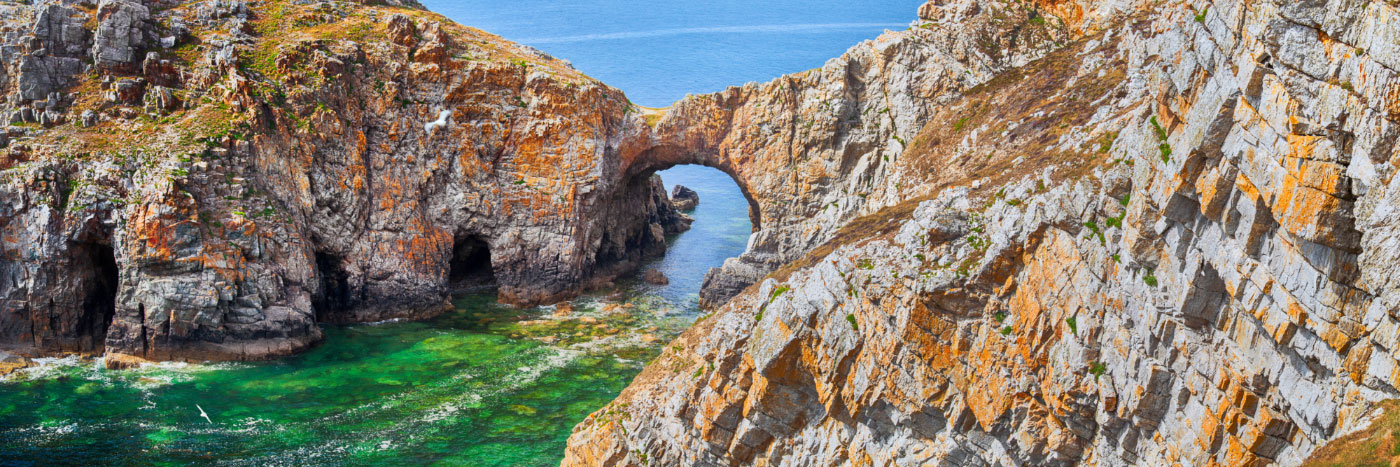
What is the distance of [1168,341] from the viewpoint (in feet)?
49.4

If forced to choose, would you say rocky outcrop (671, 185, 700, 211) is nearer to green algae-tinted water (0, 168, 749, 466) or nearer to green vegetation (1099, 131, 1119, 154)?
green algae-tinted water (0, 168, 749, 466)

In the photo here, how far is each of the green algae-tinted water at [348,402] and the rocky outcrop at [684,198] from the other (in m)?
43.6

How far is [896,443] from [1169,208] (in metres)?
8.37

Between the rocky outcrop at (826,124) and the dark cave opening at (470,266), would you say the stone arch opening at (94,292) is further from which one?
the rocky outcrop at (826,124)

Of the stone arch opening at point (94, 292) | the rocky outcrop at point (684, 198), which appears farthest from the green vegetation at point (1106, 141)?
the rocky outcrop at point (684, 198)

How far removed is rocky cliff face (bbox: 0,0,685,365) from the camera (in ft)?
132

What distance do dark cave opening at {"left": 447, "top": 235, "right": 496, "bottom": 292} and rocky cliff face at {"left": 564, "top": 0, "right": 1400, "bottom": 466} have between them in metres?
27.6

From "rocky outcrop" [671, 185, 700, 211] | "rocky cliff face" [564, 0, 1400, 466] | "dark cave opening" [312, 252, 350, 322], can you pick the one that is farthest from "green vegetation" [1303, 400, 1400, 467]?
"rocky outcrop" [671, 185, 700, 211]

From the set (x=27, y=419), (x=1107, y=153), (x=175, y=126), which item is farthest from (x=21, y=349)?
(x=1107, y=153)

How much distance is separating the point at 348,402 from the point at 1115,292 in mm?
29684

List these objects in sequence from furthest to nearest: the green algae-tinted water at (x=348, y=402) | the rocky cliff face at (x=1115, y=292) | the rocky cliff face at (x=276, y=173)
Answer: the rocky cliff face at (x=276, y=173), the green algae-tinted water at (x=348, y=402), the rocky cliff face at (x=1115, y=292)

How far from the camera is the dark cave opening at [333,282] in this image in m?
47.7

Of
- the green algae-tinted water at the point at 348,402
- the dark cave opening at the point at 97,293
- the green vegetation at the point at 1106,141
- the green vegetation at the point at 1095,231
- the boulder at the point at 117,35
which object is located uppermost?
the boulder at the point at 117,35

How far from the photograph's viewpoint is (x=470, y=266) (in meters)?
56.2
